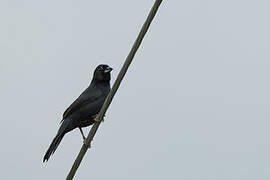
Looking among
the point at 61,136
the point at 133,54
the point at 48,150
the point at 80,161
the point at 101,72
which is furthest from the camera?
the point at 101,72

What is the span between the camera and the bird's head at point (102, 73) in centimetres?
1176

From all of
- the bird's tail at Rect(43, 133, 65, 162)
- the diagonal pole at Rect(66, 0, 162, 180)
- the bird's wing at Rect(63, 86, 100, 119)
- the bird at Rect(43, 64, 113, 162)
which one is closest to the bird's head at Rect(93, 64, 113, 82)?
the bird at Rect(43, 64, 113, 162)

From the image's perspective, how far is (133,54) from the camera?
453 centimetres

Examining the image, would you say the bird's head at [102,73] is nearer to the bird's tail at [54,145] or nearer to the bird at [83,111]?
the bird at [83,111]

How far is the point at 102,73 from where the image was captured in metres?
11.8

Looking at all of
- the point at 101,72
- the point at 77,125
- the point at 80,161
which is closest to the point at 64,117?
the point at 77,125

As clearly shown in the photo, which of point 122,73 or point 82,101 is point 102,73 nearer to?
point 82,101

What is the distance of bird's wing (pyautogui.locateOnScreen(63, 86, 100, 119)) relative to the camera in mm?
11008

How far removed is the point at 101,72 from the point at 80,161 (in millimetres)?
7039

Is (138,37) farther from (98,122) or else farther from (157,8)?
(98,122)

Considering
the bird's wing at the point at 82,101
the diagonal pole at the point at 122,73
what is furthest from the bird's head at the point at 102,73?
the diagonal pole at the point at 122,73

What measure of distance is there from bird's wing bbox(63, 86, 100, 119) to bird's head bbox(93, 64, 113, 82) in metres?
0.43

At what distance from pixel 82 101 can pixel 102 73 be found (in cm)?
94

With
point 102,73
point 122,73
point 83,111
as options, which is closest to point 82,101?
point 83,111
